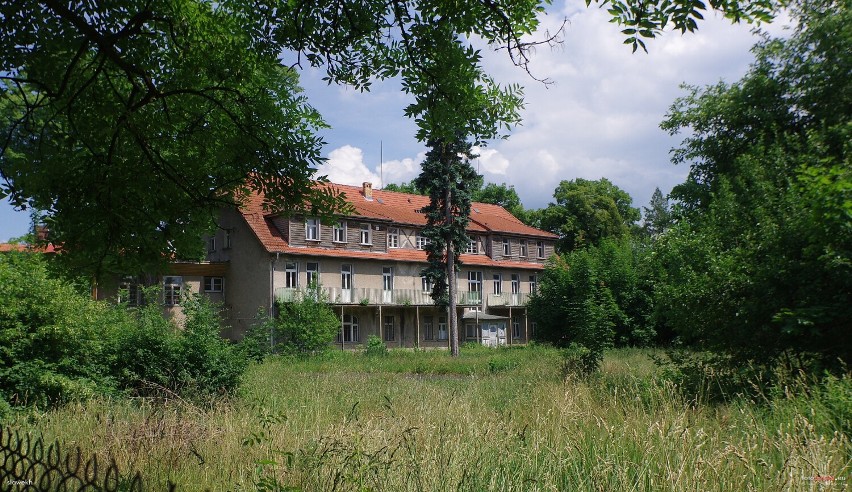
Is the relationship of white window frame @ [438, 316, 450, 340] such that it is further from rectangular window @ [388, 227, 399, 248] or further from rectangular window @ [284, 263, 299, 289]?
rectangular window @ [284, 263, 299, 289]

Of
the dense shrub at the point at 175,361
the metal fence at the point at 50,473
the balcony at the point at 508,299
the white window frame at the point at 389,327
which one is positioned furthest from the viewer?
the balcony at the point at 508,299

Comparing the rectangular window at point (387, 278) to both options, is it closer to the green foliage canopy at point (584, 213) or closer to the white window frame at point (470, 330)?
the white window frame at point (470, 330)

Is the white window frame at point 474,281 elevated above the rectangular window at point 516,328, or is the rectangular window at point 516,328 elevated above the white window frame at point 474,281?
the white window frame at point 474,281

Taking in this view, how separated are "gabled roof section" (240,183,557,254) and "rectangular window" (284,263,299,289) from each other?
996 mm

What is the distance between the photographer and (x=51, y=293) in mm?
10250

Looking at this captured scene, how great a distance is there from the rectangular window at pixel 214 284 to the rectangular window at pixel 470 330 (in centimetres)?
1571

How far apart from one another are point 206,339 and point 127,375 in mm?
1270

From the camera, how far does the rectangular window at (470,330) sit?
148ft

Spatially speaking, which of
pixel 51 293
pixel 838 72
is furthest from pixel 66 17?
pixel 838 72

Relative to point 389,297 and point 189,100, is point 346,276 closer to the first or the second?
point 389,297

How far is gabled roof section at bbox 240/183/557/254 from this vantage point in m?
36.2

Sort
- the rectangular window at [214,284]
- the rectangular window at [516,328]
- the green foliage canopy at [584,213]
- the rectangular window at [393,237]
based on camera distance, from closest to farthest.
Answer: the rectangular window at [214,284]
the rectangular window at [393,237]
the rectangular window at [516,328]
the green foliage canopy at [584,213]

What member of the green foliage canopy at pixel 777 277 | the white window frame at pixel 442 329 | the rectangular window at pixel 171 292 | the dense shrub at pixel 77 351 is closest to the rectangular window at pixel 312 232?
the rectangular window at pixel 171 292

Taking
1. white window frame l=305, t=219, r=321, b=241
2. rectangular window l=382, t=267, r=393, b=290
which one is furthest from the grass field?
rectangular window l=382, t=267, r=393, b=290
